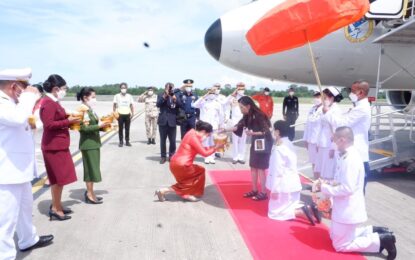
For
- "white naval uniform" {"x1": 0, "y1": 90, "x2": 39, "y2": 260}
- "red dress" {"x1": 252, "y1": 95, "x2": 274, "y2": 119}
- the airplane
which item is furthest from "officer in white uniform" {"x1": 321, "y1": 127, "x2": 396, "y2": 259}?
"red dress" {"x1": 252, "y1": 95, "x2": 274, "y2": 119}

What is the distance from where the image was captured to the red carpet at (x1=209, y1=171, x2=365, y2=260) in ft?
12.4

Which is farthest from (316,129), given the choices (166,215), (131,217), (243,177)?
(131,217)

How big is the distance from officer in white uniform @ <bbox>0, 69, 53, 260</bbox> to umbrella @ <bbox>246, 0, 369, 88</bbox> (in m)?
2.80

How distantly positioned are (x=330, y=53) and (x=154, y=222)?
6.02 m

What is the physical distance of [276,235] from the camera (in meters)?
4.28

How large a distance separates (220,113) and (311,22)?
5.25m

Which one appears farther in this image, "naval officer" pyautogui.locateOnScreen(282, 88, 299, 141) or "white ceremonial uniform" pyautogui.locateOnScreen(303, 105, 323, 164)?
"naval officer" pyautogui.locateOnScreen(282, 88, 299, 141)

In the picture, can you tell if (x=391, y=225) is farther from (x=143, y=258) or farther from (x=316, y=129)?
(x=143, y=258)

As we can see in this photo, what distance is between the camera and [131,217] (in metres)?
4.86

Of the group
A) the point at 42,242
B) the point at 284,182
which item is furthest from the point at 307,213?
the point at 42,242

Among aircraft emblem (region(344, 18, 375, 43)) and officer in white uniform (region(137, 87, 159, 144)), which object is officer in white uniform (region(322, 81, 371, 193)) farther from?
officer in white uniform (region(137, 87, 159, 144))

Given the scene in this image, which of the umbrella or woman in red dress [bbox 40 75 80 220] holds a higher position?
the umbrella

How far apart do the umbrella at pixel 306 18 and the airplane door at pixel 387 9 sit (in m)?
3.24

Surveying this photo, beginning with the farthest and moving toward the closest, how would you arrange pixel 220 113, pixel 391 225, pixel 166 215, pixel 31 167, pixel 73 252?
pixel 220 113 < pixel 166 215 < pixel 391 225 < pixel 73 252 < pixel 31 167
